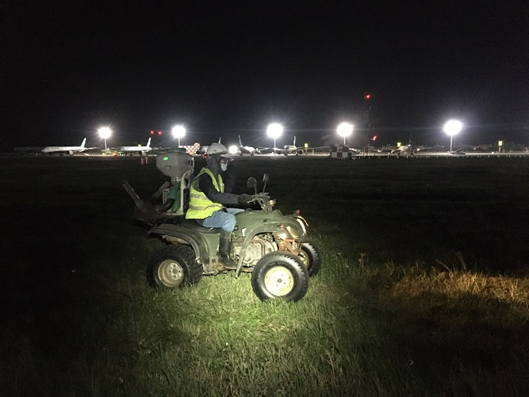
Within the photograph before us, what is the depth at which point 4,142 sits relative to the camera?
12388 centimetres

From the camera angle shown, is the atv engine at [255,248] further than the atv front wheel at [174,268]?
Yes

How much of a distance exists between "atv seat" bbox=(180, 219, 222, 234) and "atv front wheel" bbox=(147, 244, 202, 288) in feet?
1.07

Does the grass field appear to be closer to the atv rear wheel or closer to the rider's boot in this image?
the atv rear wheel

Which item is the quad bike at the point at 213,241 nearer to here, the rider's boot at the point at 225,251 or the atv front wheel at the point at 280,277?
the atv front wheel at the point at 280,277

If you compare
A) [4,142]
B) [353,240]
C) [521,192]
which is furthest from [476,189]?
[4,142]

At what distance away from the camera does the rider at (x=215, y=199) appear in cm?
684

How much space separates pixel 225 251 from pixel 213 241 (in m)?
0.29

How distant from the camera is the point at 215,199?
679 cm

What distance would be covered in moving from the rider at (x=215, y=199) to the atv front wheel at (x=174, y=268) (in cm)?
45

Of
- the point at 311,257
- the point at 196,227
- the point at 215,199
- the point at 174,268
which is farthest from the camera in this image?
the point at 311,257

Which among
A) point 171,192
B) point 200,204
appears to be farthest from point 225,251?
point 171,192

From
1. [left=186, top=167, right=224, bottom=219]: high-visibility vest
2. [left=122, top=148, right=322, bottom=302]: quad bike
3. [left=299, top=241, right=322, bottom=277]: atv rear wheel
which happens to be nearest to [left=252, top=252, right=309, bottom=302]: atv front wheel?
[left=122, top=148, right=322, bottom=302]: quad bike

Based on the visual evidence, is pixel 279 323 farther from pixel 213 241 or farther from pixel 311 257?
pixel 311 257

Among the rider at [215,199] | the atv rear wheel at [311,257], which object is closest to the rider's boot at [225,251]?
the rider at [215,199]
